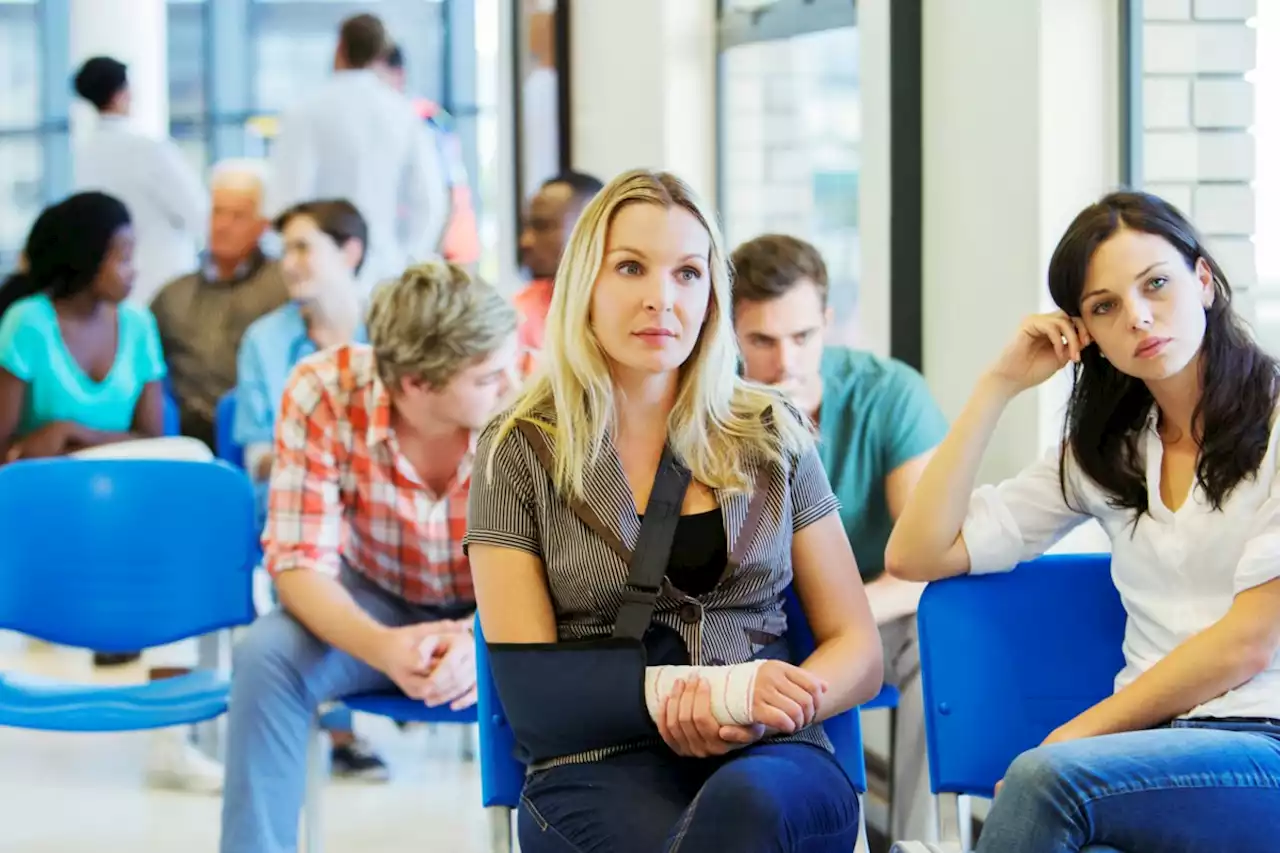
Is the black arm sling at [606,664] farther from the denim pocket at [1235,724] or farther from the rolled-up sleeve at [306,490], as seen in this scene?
the rolled-up sleeve at [306,490]

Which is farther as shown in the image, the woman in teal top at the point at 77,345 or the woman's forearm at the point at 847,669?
the woman in teal top at the point at 77,345

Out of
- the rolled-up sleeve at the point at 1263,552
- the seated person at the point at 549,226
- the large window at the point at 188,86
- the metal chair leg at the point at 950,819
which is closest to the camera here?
the rolled-up sleeve at the point at 1263,552

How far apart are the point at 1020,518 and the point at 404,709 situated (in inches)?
45.5

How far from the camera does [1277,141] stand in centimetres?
265

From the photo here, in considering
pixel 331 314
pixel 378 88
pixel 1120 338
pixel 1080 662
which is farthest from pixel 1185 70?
pixel 378 88

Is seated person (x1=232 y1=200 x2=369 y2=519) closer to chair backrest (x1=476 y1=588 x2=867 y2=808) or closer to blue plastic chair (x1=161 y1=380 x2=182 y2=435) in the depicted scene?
blue plastic chair (x1=161 y1=380 x2=182 y2=435)

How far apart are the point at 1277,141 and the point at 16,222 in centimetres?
743

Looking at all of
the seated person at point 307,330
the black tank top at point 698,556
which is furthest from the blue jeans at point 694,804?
the seated person at point 307,330

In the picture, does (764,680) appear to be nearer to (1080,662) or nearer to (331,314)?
(1080,662)

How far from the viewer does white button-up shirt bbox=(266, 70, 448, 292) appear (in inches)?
234

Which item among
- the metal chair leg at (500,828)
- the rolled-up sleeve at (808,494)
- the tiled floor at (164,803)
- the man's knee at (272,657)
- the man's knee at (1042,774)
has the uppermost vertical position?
the rolled-up sleeve at (808,494)

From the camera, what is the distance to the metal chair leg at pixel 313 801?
2.71 m

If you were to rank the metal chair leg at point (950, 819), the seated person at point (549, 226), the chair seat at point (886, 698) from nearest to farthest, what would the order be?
the metal chair leg at point (950, 819) < the chair seat at point (886, 698) < the seated person at point (549, 226)

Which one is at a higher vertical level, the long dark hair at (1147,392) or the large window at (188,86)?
the large window at (188,86)
